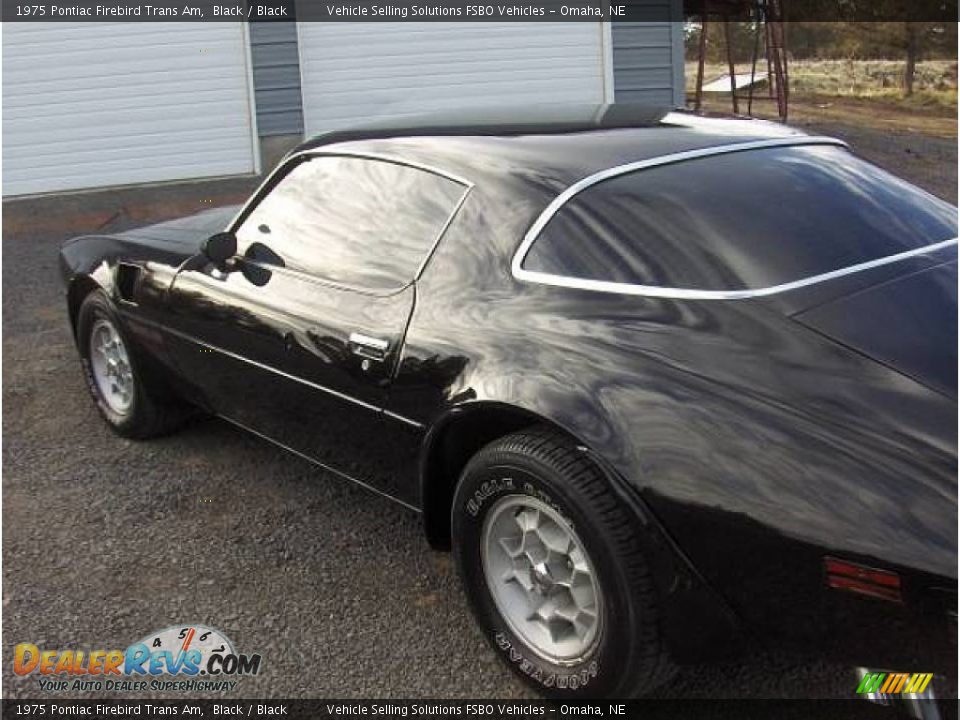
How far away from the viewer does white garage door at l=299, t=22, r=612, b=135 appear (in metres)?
11.5

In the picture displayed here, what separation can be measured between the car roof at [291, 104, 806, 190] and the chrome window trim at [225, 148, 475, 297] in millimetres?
14

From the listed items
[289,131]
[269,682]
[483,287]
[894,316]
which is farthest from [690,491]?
[289,131]

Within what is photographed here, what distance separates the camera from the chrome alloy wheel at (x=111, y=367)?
14.1 ft

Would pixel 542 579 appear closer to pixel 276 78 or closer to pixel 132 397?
pixel 132 397

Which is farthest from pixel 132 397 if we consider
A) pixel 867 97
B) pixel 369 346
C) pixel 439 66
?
pixel 867 97

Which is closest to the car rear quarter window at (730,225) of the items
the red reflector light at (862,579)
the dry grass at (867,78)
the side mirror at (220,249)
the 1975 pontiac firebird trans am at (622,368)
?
the 1975 pontiac firebird trans am at (622,368)

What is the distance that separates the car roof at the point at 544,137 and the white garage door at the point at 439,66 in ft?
27.1

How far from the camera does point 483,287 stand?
277cm

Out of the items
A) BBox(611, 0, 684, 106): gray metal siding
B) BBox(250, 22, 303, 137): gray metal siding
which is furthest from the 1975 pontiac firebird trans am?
BBox(611, 0, 684, 106): gray metal siding

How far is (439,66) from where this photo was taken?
11828mm

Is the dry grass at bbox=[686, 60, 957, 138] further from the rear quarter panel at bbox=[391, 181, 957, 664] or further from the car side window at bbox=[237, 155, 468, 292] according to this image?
the rear quarter panel at bbox=[391, 181, 957, 664]

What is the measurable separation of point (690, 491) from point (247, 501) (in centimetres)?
214

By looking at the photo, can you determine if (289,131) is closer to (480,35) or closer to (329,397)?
(480,35)

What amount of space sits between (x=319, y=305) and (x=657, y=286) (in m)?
1.13
